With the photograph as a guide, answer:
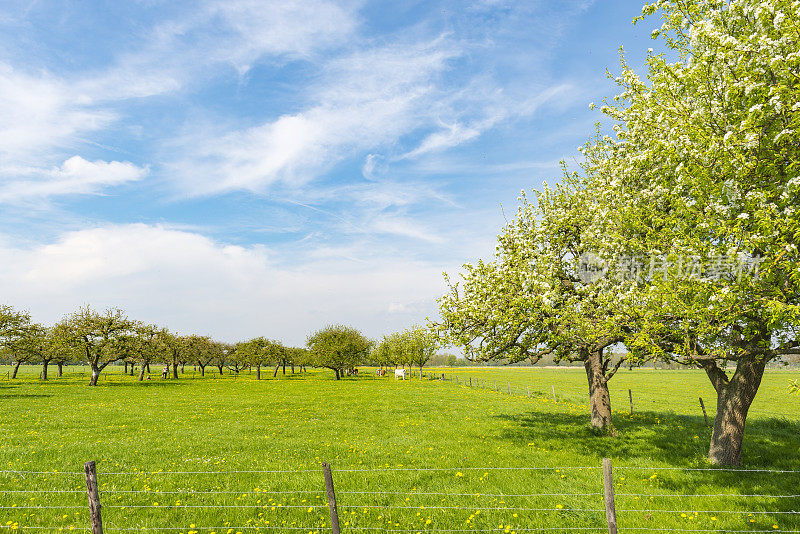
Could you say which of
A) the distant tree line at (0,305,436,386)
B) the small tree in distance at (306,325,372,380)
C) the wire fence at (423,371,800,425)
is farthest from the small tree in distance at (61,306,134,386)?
the wire fence at (423,371,800,425)

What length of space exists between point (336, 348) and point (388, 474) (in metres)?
72.1

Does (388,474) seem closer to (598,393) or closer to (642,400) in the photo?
(598,393)

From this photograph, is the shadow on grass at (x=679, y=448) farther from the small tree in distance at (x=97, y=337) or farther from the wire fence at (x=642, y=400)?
the small tree in distance at (x=97, y=337)

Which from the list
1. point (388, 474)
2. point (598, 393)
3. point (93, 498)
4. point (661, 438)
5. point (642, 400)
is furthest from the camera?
point (642, 400)

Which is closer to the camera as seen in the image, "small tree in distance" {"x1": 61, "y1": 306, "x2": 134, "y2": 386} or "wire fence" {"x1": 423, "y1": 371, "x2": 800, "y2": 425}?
"wire fence" {"x1": 423, "y1": 371, "x2": 800, "y2": 425}

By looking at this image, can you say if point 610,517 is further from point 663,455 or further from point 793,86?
point 663,455

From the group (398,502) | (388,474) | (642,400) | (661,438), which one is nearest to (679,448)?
(661,438)

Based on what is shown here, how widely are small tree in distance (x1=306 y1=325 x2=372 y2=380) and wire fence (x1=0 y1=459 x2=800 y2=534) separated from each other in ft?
233

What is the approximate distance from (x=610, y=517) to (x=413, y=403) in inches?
1232

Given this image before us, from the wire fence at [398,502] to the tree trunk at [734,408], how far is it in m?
1.08

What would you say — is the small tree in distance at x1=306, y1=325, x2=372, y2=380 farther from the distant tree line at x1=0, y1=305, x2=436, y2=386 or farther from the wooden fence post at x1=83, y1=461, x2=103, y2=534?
the wooden fence post at x1=83, y1=461, x2=103, y2=534

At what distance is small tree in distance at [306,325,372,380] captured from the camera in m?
85.7

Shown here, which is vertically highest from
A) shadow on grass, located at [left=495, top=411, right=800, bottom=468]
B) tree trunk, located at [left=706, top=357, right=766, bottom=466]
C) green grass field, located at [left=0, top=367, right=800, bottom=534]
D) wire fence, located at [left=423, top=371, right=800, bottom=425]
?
tree trunk, located at [left=706, top=357, right=766, bottom=466]

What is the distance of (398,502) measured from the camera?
1249cm
